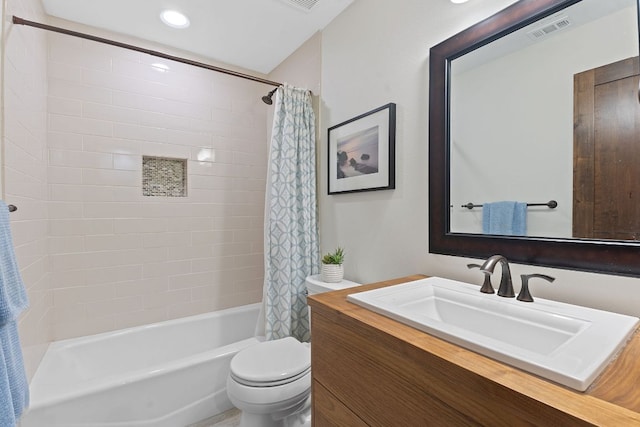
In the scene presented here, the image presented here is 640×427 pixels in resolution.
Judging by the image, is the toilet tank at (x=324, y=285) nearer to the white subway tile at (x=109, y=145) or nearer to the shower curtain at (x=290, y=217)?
the shower curtain at (x=290, y=217)

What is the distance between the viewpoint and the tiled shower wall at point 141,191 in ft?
6.33

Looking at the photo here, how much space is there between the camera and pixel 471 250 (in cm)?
118

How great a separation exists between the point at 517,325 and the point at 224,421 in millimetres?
1684

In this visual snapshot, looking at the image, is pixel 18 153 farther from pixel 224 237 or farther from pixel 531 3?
pixel 531 3

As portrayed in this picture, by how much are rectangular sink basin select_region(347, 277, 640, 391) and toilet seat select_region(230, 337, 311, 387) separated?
646mm

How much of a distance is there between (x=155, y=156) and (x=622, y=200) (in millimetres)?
2591

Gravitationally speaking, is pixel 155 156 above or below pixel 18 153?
above

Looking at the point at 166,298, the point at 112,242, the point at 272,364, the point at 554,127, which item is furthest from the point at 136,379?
the point at 554,127

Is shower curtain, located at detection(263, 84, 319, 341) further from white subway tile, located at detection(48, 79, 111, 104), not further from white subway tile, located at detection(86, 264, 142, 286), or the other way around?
white subway tile, located at detection(48, 79, 111, 104)

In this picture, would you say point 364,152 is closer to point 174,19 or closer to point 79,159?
point 174,19

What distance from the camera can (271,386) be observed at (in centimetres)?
131

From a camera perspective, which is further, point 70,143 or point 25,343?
A: point 70,143

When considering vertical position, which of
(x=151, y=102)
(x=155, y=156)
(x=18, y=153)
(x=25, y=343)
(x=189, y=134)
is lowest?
(x=25, y=343)

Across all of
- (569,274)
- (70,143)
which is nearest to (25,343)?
(70,143)
